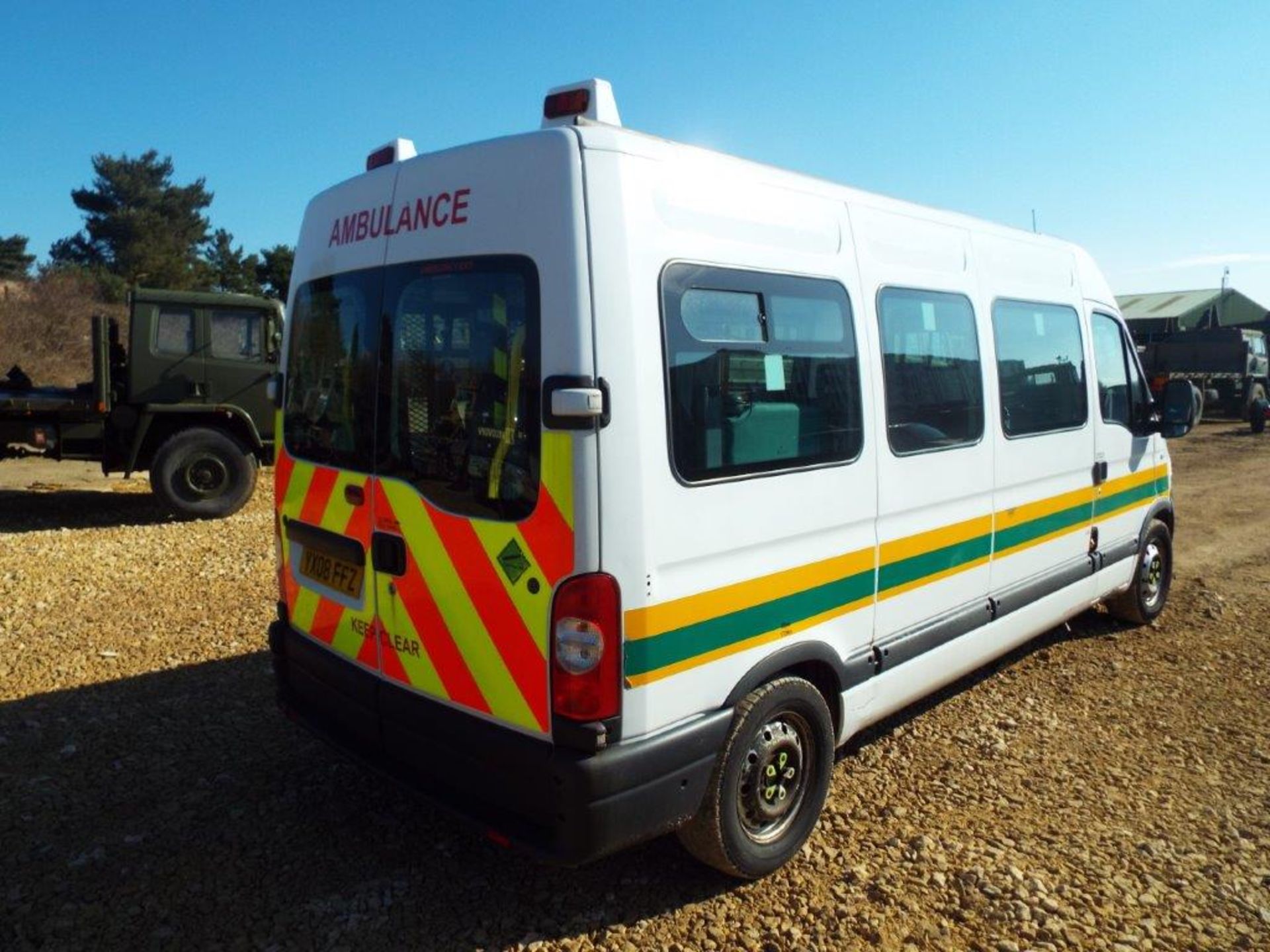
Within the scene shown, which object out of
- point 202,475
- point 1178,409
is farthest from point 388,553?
point 202,475

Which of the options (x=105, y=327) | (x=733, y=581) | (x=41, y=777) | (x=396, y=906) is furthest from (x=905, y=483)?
(x=105, y=327)

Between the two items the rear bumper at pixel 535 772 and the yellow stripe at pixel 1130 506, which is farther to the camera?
the yellow stripe at pixel 1130 506

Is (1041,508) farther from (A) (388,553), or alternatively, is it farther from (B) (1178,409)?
(A) (388,553)

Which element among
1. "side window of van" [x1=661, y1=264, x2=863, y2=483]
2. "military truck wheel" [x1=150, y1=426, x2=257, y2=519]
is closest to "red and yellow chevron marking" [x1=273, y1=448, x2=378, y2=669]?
"side window of van" [x1=661, y1=264, x2=863, y2=483]

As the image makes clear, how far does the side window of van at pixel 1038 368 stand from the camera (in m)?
4.09

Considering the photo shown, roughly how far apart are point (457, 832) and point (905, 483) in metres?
2.11

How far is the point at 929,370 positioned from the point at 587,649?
198cm

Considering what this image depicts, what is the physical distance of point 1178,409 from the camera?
5.14 m

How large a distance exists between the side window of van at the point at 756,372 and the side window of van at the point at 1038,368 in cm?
126

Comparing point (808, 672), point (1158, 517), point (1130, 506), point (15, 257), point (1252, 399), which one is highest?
point (15, 257)

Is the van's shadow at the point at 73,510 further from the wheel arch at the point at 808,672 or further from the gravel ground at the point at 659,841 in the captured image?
the wheel arch at the point at 808,672

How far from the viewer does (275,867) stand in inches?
119

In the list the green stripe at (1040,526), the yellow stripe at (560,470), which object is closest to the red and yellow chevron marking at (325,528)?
the yellow stripe at (560,470)

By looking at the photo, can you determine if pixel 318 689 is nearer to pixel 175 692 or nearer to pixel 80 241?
pixel 175 692
